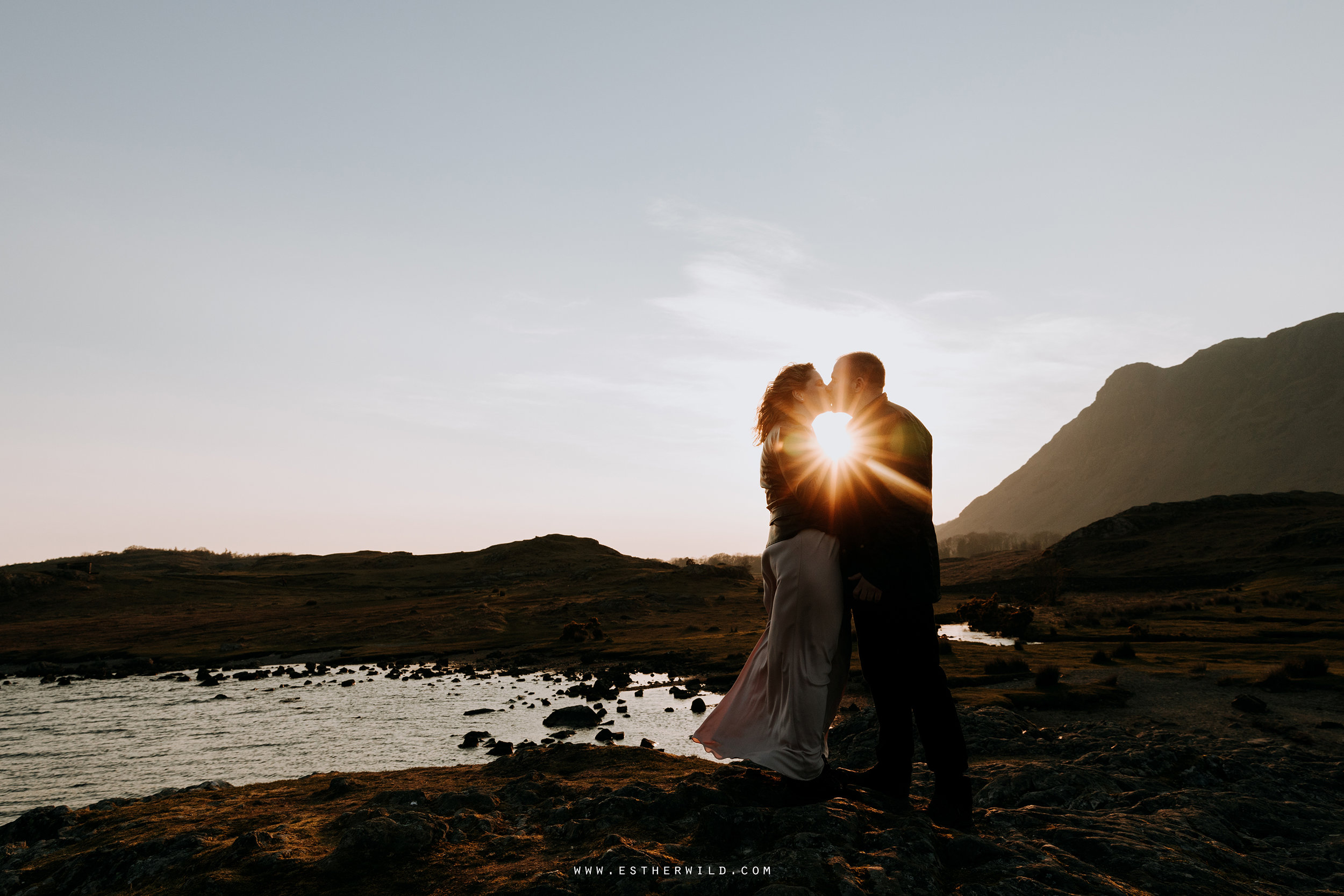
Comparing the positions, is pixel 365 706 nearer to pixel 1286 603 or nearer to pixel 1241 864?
pixel 1241 864

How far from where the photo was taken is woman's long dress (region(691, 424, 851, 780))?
720 centimetres

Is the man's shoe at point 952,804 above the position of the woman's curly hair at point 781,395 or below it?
below

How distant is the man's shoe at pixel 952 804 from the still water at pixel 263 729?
11.5 m

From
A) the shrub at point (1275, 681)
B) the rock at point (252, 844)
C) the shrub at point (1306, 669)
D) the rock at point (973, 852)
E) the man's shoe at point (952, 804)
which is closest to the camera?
the rock at point (973, 852)

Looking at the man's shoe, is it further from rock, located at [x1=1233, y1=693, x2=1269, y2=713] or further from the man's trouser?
rock, located at [x1=1233, y1=693, x2=1269, y2=713]

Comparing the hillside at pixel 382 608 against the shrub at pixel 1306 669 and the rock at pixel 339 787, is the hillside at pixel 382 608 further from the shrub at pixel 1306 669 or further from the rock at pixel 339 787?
the rock at pixel 339 787

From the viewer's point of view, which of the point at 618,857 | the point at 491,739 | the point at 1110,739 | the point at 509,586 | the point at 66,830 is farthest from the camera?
the point at 509,586

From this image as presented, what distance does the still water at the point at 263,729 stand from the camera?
61.9 ft

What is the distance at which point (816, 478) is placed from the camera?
7.40 metres

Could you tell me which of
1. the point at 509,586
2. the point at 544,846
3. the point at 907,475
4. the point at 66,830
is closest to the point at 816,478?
the point at 907,475

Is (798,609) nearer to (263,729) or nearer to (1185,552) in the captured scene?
(263,729)

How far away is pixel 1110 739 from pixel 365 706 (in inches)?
1087

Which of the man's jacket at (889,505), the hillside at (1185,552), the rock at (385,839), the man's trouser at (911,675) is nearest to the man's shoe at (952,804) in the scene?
the man's trouser at (911,675)

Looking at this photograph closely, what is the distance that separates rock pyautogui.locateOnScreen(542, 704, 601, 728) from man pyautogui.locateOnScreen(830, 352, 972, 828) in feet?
54.1
